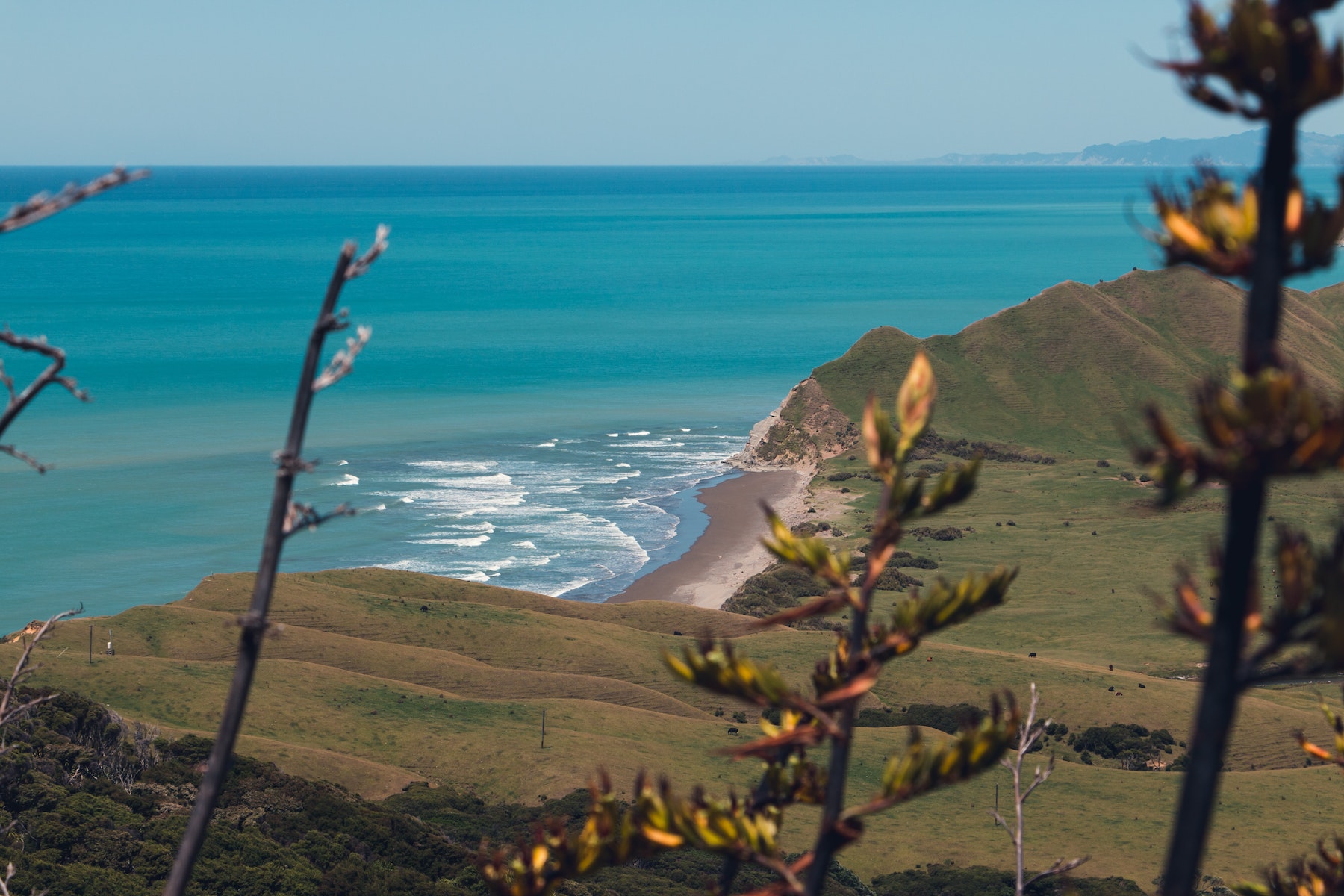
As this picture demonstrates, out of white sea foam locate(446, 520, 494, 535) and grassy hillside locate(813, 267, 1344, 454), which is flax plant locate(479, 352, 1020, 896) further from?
grassy hillside locate(813, 267, 1344, 454)

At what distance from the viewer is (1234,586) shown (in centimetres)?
516

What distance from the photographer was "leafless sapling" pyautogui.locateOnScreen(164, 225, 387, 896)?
20.3ft

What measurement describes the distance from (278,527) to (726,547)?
92.5m

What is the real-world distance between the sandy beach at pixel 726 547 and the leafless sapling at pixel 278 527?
67150 mm

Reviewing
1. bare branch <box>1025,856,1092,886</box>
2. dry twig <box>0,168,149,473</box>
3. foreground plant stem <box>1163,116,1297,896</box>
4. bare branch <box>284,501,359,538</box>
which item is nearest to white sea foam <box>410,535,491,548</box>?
bare branch <box>1025,856,1092,886</box>

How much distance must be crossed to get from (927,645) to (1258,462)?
2821 inches

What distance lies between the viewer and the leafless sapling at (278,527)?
6.18 m

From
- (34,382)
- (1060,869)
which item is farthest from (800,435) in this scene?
(34,382)

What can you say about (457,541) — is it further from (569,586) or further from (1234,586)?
(1234,586)

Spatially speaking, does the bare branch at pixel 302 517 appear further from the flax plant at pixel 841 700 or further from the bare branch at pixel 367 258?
the flax plant at pixel 841 700

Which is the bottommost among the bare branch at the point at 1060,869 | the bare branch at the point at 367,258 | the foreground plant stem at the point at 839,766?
the bare branch at the point at 1060,869

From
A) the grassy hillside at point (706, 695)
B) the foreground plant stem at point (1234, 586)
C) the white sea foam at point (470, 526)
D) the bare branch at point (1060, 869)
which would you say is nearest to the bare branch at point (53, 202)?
the foreground plant stem at point (1234, 586)

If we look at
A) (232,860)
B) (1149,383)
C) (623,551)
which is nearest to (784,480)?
(623,551)

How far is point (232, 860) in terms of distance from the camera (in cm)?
3534
